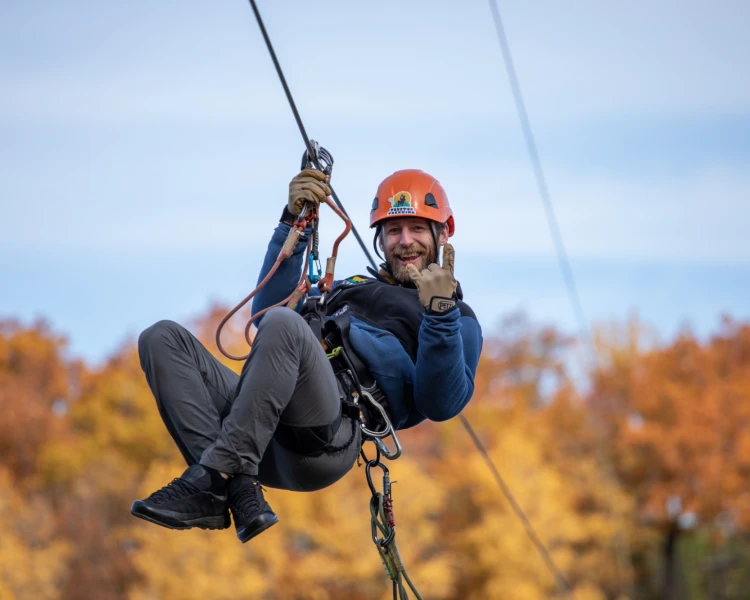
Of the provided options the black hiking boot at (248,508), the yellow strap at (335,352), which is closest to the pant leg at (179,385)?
the black hiking boot at (248,508)

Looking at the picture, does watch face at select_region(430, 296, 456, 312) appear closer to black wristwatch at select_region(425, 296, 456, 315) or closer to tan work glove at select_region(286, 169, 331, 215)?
black wristwatch at select_region(425, 296, 456, 315)

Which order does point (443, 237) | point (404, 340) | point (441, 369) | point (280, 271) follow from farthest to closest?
1. point (443, 237)
2. point (280, 271)
3. point (404, 340)
4. point (441, 369)

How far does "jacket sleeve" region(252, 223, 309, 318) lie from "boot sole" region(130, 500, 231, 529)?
122 cm

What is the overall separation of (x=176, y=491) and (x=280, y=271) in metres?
1.32

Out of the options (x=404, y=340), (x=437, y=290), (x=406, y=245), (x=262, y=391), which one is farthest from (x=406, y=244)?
(x=262, y=391)

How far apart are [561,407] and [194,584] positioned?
1663cm

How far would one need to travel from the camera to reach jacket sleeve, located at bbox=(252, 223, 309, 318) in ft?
17.7

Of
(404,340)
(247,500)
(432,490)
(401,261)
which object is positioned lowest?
(247,500)

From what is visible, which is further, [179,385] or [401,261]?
[401,261]

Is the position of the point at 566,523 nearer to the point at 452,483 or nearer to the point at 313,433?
the point at 452,483

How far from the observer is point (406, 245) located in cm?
558

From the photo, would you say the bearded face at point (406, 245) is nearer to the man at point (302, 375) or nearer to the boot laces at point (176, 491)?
the man at point (302, 375)

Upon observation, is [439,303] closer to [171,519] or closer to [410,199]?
[410,199]

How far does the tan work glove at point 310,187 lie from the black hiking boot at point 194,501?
4.35ft
